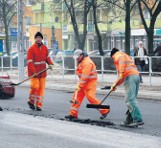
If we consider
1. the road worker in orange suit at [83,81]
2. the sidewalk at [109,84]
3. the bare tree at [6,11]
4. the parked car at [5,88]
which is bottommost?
the sidewalk at [109,84]

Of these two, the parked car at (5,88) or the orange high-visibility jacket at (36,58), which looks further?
the parked car at (5,88)

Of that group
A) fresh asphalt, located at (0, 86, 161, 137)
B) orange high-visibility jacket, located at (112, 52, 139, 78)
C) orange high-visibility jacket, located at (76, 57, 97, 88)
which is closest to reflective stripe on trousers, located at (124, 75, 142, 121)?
orange high-visibility jacket, located at (112, 52, 139, 78)

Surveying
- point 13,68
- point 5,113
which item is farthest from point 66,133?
point 13,68

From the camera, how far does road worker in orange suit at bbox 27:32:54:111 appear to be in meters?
14.9

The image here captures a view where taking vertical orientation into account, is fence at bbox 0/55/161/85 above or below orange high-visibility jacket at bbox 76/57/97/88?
below

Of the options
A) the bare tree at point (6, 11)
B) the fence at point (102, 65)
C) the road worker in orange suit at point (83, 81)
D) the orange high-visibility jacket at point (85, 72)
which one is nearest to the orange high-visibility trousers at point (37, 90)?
the road worker in orange suit at point (83, 81)

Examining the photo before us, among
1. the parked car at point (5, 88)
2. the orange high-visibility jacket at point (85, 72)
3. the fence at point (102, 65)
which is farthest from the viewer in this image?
the fence at point (102, 65)

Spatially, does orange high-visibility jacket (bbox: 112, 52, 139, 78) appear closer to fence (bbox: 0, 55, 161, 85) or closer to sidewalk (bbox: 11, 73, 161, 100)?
sidewalk (bbox: 11, 73, 161, 100)

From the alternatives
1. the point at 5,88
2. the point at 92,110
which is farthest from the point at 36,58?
the point at 5,88

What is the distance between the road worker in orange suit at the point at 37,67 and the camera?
14.9m

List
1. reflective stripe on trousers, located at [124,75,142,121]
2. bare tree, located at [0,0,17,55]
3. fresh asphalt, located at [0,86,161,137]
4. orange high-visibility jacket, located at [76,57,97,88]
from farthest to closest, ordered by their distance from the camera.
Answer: bare tree, located at [0,0,17,55] < orange high-visibility jacket, located at [76,57,97,88] < fresh asphalt, located at [0,86,161,137] < reflective stripe on trousers, located at [124,75,142,121]

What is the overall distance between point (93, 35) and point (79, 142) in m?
61.6

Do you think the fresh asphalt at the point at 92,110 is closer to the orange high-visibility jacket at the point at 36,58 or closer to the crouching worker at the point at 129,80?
the crouching worker at the point at 129,80

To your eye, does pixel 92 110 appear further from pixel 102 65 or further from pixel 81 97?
pixel 102 65
